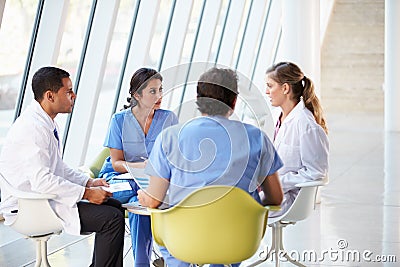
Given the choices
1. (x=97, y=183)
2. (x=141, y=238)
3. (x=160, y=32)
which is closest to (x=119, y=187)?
(x=97, y=183)

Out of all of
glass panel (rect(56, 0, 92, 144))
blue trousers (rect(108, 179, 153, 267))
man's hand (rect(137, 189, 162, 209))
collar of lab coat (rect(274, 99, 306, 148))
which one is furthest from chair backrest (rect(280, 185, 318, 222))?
glass panel (rect(56, 0, 92, 144))

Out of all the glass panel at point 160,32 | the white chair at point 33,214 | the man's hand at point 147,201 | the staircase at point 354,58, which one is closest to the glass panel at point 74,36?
the glass panel at point 160,32

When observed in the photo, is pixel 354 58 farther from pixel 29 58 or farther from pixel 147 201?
pixel 147 201

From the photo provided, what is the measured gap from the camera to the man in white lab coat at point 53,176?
401 cm

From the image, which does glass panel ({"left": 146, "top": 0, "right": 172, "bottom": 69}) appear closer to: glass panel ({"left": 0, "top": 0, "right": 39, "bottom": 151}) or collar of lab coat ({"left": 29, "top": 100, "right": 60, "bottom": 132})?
glass panel ({"left": 0, "top": 0, "right": 39, "bottom": 151})

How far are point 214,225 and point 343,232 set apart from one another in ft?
9.66

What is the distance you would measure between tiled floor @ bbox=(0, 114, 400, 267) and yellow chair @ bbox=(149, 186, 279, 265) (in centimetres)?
167

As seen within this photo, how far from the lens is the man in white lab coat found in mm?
4008

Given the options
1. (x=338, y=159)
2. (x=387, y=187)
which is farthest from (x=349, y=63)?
(x=387, y=187)

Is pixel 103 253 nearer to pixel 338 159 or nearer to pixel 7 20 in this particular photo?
pixel 7 20

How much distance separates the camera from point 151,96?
3.91m

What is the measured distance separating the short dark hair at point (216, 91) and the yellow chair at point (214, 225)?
36 cm

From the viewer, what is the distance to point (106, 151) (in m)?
5.31

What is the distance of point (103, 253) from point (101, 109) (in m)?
4.90
